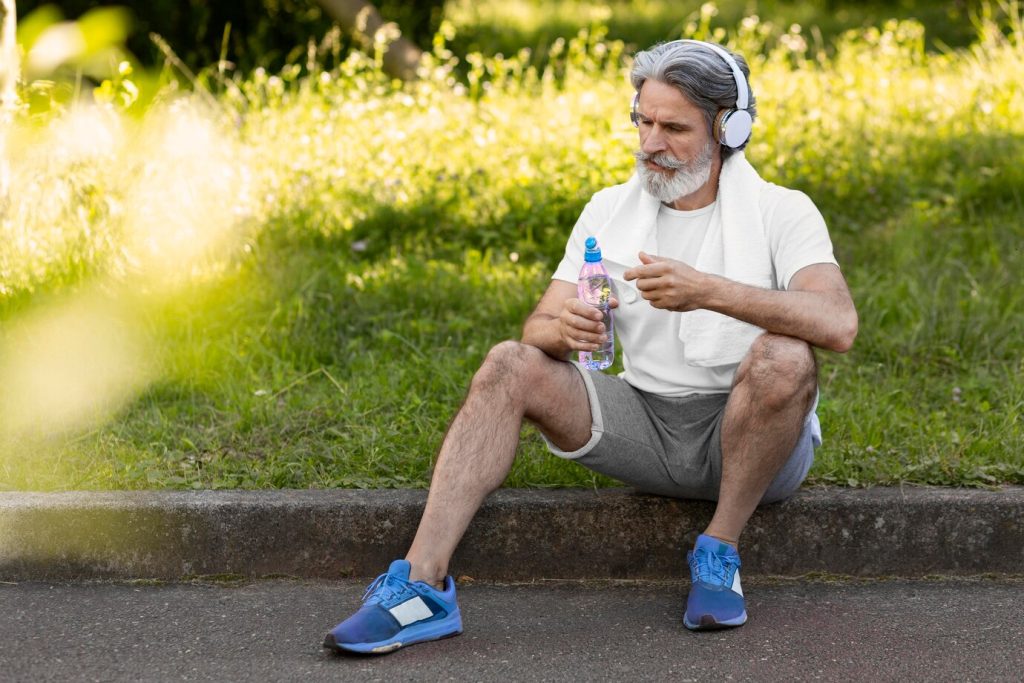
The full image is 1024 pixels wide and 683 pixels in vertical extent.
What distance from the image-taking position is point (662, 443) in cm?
375

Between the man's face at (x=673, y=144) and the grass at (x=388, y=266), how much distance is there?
0.96 m

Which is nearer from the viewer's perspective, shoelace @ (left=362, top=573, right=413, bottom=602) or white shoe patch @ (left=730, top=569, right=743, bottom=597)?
shoelace @ (left=362, top=573, right=413, bottom=602)

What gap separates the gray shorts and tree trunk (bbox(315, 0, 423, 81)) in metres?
5.85

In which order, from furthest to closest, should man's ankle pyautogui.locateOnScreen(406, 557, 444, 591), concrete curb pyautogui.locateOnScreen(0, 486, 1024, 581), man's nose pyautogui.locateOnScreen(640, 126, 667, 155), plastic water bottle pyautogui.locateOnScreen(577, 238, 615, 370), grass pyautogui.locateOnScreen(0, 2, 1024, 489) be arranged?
grass pyautogui.locateOnScreen(0, 2, 1024, 489), concrete curb pyautogui.locateOnScreen(0, 486, 1024, 581), man's nose pyautogui.locateOnScreen(640, 126, 667, 155), plastic water bottle pyautogui.locateOnScreen(577, 238, 615, 370), man's ankle pyautogui.locateOnScreen(406, 557, 444, 591)

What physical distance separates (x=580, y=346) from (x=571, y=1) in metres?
15.5

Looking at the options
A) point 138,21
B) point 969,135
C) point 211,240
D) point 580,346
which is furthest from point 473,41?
point 580,346

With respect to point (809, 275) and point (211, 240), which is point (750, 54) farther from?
point (809, 275)

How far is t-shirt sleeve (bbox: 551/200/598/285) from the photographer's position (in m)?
3.84

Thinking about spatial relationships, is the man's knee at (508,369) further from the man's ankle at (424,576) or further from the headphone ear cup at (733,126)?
the headphone ear cup at (733,126)

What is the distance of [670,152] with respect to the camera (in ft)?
12.3

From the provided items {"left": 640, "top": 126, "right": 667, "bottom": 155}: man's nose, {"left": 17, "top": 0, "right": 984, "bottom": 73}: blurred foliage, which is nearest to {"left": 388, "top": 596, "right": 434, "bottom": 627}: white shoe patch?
{"left": 640, "top": 126, "right": 667, "bottom": 155}: man's nose

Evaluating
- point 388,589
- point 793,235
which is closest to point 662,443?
point 793,235

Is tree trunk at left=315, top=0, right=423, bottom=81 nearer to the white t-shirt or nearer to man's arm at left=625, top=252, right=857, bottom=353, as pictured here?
the white t-shirt

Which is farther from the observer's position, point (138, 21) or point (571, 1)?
point (571, 1)
